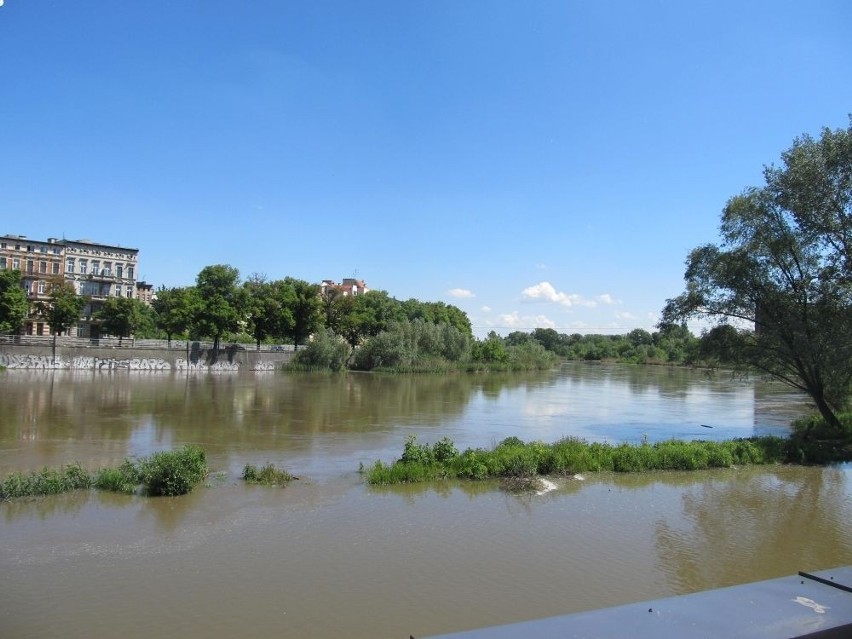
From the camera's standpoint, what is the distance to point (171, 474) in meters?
14.4

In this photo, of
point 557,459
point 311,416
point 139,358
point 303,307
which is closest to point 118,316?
point 139,358

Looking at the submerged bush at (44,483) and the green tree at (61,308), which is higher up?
the green tree at (61,308)

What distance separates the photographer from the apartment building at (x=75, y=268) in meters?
71.4

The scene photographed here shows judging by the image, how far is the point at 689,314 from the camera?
92.4 ft

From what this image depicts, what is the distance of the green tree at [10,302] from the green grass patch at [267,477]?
163 ft

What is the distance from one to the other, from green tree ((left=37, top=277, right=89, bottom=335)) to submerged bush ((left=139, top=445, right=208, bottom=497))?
176ft

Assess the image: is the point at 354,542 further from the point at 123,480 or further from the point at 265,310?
the point at 265,310

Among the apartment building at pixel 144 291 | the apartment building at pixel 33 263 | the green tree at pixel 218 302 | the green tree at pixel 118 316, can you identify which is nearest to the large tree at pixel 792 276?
the green tree at pixel 218 302

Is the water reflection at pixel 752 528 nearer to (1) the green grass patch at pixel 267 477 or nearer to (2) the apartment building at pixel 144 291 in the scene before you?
(1) the green grass patch at pixel 267 477

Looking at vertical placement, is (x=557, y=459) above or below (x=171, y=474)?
below

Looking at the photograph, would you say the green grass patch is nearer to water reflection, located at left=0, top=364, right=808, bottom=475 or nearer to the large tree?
water reflection, located at left=0, top=364, right=808, bottom=475

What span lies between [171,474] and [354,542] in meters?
5.53

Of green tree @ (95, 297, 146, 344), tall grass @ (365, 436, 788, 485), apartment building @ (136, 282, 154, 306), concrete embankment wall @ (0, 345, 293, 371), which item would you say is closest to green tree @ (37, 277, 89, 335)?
green tree @ (95, 297, 146, 344)

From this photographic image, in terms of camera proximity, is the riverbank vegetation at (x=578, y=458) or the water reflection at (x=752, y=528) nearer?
the water reflection at (x=752, y=528)
